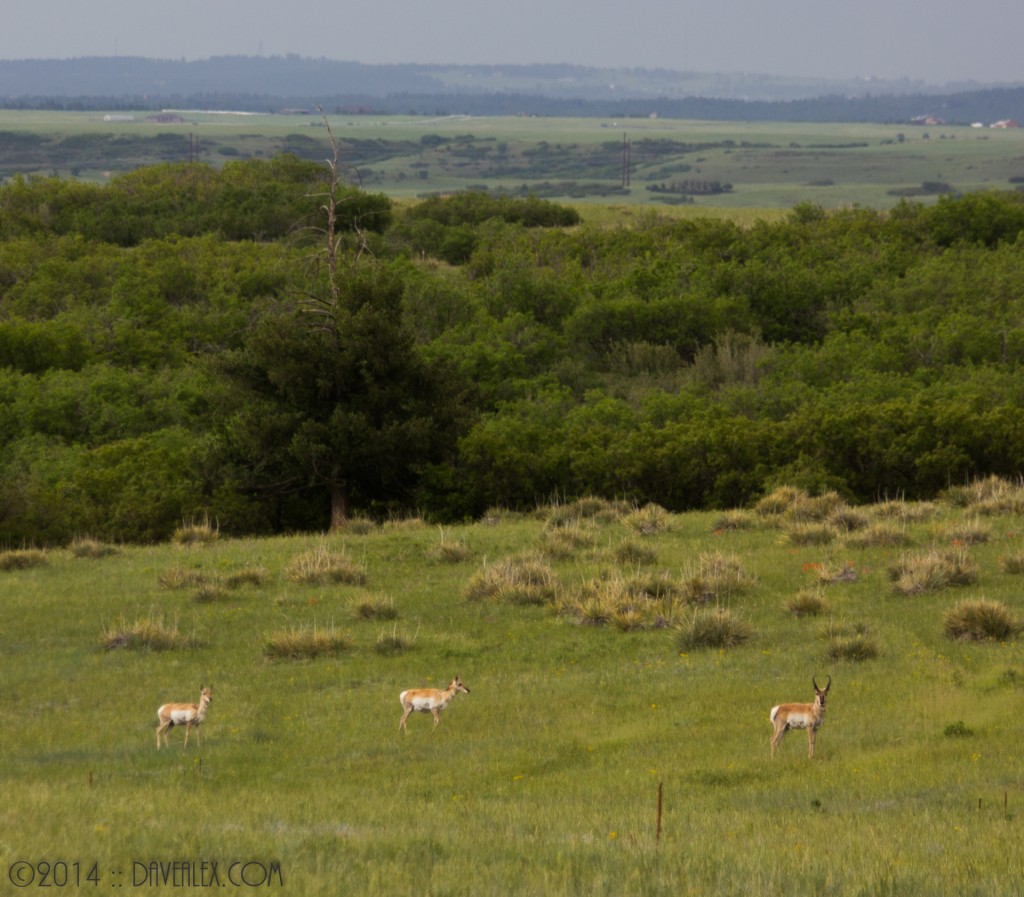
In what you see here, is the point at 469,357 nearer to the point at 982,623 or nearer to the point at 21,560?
the point at 21,560

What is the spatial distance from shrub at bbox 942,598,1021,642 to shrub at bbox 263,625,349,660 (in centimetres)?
644

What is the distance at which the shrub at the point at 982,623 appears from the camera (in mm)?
13227

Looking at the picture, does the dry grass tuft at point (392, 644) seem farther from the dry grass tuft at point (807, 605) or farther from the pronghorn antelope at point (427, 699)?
the dry grass tuft at point (807, 605)

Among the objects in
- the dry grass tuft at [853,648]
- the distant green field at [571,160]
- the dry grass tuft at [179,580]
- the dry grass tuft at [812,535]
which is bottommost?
the dry grass tuft at [179,580]

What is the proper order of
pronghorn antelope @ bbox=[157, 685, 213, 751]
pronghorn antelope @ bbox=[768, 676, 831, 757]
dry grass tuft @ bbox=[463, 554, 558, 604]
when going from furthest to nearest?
dry grass tuft @ bbox=[463, 554, 558, 604] → pronghorn antelope @ bbox=[157, 685, 213, 751] → pronghorn antelope @ bbox=[768, 676, 831, 757]

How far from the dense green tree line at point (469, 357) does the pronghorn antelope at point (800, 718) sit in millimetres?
17681

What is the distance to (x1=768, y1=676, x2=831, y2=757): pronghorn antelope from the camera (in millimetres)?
9461

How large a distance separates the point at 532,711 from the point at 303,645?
3.39 m

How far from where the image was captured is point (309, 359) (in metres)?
28.0

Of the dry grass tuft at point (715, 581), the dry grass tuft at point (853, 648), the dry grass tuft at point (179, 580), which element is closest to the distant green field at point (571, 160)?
the dry grass tuft at point (715, 581)

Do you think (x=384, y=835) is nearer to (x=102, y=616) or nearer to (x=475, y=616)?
(x=475, y=616)

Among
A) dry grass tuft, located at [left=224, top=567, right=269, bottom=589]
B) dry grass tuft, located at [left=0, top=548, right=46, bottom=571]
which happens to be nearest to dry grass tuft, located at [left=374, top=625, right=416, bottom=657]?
dry grass tuft, located at [left=224, top=567, right=269, bottom=589]

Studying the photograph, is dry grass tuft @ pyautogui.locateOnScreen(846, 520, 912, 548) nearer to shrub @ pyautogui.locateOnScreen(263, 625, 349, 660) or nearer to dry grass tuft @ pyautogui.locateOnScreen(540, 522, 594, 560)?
dry grass tuft @ pyautogui.locateOnScreen(540, 522, 594, 560)

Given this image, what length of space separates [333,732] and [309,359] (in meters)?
17.7
